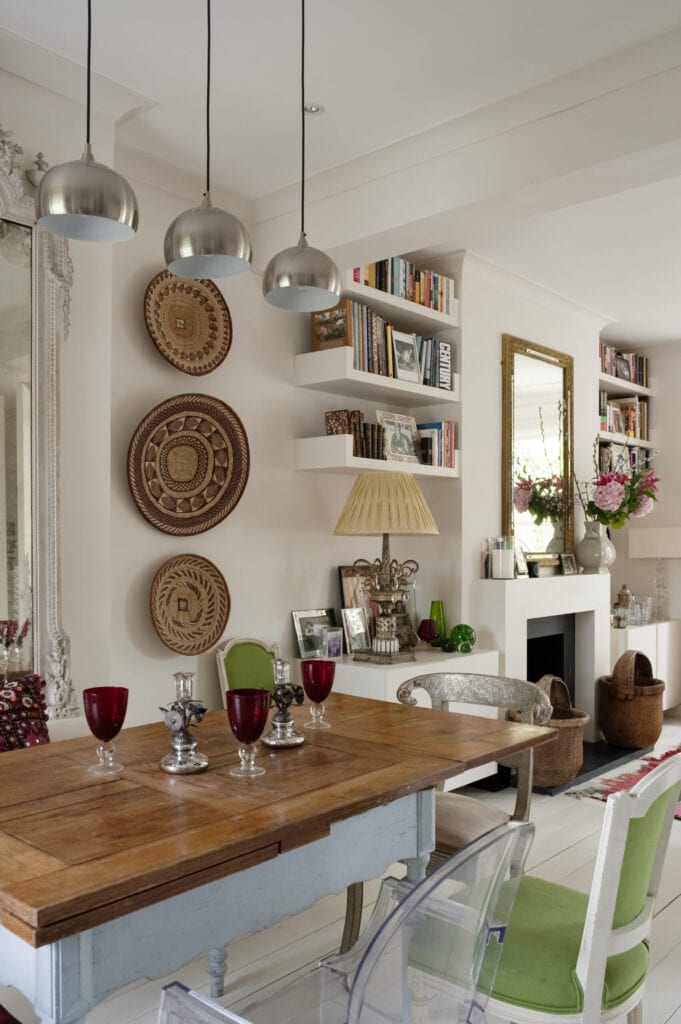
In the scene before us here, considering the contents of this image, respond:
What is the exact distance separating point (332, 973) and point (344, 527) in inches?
91.1

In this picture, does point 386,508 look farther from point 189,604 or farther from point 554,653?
point 554,653

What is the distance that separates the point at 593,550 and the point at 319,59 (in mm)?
3457

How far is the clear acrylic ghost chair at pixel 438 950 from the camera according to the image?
1178 millimetres

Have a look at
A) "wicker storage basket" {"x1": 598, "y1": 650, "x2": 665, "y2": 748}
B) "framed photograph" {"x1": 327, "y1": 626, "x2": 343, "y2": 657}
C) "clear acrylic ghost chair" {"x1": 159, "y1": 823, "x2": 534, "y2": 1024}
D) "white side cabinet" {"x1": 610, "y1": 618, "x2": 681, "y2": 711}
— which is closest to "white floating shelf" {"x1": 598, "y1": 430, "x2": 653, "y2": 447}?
"white side cabinet" {"x1": 610, "y1": 618, "x2": 681, "y2": 711}

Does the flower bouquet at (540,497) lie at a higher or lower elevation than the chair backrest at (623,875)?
higher

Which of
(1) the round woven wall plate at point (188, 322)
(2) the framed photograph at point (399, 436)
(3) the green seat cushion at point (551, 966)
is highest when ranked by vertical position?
(1) the round woven wall plate at point (188, 322)

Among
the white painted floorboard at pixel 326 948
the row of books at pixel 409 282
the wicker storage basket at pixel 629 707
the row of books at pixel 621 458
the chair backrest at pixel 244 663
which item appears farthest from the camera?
the row of books at pixel 621 458

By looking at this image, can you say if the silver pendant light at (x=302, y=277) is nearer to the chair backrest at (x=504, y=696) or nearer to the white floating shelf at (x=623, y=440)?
the chair backrest at (x=504, y=696)

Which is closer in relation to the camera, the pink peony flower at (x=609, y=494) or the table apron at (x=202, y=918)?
the table apron at (x=202, y=918)

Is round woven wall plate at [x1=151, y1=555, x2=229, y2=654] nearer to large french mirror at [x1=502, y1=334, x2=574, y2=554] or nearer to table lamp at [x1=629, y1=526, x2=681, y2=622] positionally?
large french mirror at [x1=502, y1=334, x2=574, y2=554]

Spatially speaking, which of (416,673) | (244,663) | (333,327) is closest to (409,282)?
(333,327)

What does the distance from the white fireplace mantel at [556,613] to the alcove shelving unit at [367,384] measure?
70 cm

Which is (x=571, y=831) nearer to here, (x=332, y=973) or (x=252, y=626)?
(x=252, y=626)

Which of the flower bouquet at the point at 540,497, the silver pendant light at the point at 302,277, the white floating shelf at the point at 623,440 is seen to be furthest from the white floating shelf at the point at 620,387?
the silver pendant light at the point at 302,277
